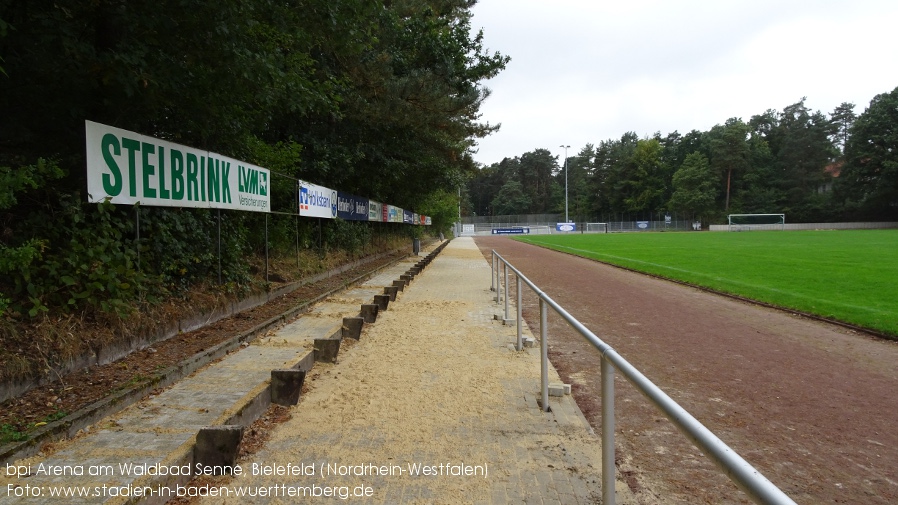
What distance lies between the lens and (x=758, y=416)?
14.6ft

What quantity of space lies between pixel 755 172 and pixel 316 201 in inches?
3287

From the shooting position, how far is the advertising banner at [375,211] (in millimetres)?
19953

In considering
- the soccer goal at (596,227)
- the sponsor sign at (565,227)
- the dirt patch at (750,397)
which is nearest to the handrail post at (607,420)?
the dirt patch at (750,397)

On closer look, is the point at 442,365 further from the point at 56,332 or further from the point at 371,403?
the point at 56,332

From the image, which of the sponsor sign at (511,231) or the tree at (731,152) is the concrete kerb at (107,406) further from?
the tree at (731,152)

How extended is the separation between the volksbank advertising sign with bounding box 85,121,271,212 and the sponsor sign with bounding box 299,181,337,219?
3291 mm

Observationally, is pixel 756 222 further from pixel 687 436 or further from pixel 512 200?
pixel 687 436

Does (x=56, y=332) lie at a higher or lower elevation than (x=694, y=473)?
higher

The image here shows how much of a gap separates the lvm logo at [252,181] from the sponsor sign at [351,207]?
5.82 meters

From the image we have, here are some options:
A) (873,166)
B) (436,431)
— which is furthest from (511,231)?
(436,431)

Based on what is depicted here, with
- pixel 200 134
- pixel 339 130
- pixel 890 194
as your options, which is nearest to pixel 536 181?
pixel 890 194

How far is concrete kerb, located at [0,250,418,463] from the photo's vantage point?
3355 millimetres

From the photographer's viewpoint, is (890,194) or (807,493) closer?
(807,493)

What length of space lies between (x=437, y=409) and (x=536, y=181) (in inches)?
4752
